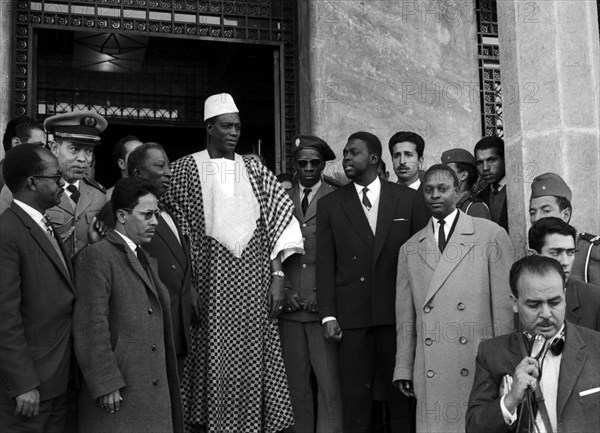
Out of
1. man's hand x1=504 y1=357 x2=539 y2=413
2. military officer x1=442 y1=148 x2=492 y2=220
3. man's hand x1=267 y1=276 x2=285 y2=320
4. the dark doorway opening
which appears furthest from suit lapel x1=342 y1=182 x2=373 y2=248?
the dark doorway opening

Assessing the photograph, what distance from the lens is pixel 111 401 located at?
4.76m

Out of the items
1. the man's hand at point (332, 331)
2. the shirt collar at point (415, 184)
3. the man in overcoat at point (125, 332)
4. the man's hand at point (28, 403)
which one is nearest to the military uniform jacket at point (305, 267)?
the man's hand at point (332, 331)

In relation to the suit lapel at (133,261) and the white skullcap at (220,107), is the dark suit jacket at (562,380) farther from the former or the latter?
the white skullcap at (220,107)

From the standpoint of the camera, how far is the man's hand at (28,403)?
4.51 m

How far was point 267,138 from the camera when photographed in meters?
15.1

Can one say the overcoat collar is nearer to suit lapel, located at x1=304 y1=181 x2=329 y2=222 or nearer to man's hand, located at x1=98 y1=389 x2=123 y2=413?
suit lapel, located at x1=304 y1=181 x2=329 y2=222

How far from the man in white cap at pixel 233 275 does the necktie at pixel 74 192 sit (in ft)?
2.16

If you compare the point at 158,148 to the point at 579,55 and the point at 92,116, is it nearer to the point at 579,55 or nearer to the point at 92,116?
the point at 92,116

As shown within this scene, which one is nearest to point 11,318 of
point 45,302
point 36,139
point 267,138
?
point 45,302

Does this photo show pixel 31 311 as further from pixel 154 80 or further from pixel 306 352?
pixel 154 80

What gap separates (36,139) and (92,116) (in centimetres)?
66

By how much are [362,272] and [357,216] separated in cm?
41

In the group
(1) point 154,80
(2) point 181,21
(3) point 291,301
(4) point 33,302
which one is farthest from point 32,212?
(1) point 154,80

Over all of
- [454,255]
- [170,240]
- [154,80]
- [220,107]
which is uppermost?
[154,80]
